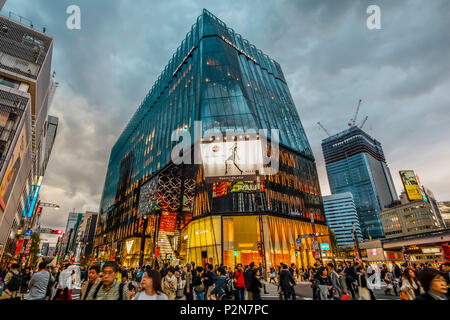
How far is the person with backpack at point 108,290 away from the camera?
421 centimetres

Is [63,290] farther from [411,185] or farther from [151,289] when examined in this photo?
[411,185]

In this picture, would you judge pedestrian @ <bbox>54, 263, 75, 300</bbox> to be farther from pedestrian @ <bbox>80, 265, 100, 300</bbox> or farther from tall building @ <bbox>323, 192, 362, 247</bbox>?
tall building @ <bbox>323, 192, 362, 247</bbox>

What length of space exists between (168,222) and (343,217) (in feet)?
574

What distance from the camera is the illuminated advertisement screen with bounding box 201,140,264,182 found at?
2506cm

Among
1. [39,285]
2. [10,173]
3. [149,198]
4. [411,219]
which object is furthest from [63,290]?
[411,219]

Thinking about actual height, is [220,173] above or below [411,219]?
below

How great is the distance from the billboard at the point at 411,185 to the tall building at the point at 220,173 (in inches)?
1731

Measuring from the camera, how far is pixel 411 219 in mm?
107625

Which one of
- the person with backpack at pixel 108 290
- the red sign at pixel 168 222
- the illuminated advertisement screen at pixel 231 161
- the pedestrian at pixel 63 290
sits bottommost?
the pedestrian at pixel 63 290

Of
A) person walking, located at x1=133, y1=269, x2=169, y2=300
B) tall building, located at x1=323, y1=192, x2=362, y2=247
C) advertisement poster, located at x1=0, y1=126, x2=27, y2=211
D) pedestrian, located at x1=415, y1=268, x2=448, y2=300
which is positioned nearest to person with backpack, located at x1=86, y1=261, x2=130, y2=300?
person walking, located at x1=133, y1=269, x2=169, y2=300

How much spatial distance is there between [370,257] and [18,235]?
4040 inches

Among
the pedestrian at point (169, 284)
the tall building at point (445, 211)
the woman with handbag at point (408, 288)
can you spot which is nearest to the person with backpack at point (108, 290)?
the pedestrian at point (169, 284)

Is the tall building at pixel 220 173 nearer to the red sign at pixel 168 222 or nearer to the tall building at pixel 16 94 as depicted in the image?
the red sign at pixel 168 222
